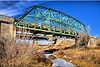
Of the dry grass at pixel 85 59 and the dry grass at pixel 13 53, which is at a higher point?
the dry grass at pixel 13 53

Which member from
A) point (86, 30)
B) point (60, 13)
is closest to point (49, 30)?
point (60, 13)

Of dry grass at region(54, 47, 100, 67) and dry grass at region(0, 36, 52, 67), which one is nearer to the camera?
dry grass at region(0, 36, 52, 67)

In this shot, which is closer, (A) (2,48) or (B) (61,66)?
(A) (2,48)

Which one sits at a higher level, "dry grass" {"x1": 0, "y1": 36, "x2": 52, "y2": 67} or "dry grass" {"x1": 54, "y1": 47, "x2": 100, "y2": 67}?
"dry grass" {"x1": 0, "y1": 36, "x2": 52, "y2": 67}

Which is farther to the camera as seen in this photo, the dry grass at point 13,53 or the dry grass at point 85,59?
the dry grass at point 85,59

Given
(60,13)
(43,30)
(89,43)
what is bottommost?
(89,43)

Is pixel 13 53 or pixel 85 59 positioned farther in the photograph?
pixel 85 59

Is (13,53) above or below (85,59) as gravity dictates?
above

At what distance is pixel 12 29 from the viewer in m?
43.9

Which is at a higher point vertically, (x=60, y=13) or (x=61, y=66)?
(x=60, y=13)

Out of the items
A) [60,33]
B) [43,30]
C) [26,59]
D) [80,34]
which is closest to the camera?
[26,59]

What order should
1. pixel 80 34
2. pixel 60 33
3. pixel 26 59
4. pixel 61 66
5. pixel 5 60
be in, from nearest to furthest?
pixel 5 60, pixel 26 59, pixel 61 66, pixel 60 33, pixel 80 34

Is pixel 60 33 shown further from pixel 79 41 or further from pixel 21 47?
pixel 21 47

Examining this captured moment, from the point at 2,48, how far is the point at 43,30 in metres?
40.8
